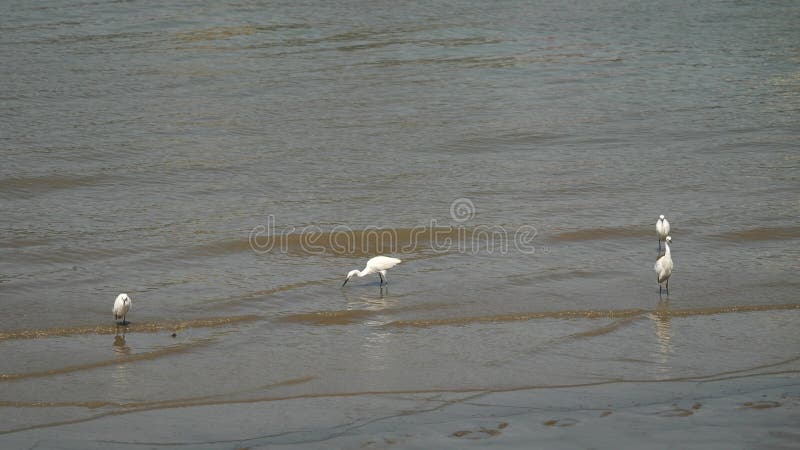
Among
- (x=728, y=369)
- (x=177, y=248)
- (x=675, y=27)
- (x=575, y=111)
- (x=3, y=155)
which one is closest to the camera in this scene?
(x=728, y=369)

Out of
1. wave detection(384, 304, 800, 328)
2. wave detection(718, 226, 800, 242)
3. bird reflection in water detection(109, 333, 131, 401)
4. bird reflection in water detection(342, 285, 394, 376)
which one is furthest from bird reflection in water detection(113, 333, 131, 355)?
wave detection(718, 226, 800, 242)

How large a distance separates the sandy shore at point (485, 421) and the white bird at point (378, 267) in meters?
3.26

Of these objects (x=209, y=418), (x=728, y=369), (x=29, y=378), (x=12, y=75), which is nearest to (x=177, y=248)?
(x=29, y=378)

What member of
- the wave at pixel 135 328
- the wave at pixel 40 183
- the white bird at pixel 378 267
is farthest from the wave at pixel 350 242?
the wave at pixel 40 183

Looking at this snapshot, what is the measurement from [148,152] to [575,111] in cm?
770

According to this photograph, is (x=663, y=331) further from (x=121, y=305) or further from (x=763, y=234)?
(x=121, y=305)

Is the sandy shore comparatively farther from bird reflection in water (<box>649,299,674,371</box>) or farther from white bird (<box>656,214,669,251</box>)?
white bird (<box>656,214,669,251</box>)

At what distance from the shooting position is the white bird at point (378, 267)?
37.1ft

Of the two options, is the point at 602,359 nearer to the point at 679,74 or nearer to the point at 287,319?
the point at 287,319

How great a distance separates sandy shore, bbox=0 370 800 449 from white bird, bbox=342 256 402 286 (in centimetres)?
326

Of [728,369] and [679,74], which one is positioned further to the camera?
[679,74]

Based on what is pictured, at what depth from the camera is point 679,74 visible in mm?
21656

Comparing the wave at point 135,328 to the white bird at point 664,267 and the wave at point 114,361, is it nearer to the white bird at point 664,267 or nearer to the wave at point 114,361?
the wave at point 114,361

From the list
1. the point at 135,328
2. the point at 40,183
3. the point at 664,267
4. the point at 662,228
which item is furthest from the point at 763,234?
the point at 40,183
